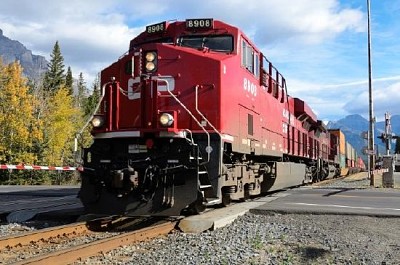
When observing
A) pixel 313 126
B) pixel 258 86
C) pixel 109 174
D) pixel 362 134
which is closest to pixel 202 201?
pixel 109 174

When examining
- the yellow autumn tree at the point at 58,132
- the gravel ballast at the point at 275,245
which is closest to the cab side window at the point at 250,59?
the gravel ballast at the point at 275,245

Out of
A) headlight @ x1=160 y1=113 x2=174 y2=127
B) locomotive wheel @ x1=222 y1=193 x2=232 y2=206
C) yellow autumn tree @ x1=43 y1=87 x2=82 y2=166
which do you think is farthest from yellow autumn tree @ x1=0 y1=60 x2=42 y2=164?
headlight @ x1=160 y1=113 x2=174 y2=127

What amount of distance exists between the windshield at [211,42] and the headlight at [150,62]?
908mm

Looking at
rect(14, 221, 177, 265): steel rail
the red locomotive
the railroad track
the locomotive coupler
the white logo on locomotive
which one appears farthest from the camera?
the white logo on locomotive

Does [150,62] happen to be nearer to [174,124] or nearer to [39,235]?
[174,124]

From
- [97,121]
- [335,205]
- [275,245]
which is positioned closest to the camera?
[275,245]

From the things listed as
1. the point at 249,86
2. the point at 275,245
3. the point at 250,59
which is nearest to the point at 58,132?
the point at 250,59

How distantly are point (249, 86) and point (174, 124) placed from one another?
3.15m

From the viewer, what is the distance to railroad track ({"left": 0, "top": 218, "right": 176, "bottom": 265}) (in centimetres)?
577

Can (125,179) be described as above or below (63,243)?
above

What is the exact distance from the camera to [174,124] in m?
8.55

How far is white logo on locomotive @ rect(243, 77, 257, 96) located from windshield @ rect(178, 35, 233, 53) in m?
0.93

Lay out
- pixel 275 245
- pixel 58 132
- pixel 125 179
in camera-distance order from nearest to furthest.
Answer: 1. pixel 275 245
2. pixel 125 179
3. pixel 58 132

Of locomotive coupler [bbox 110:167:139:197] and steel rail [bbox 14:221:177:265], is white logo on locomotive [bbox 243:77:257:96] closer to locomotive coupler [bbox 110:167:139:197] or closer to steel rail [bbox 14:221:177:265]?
locomotive coupler [bbox 110:167:139:197]
